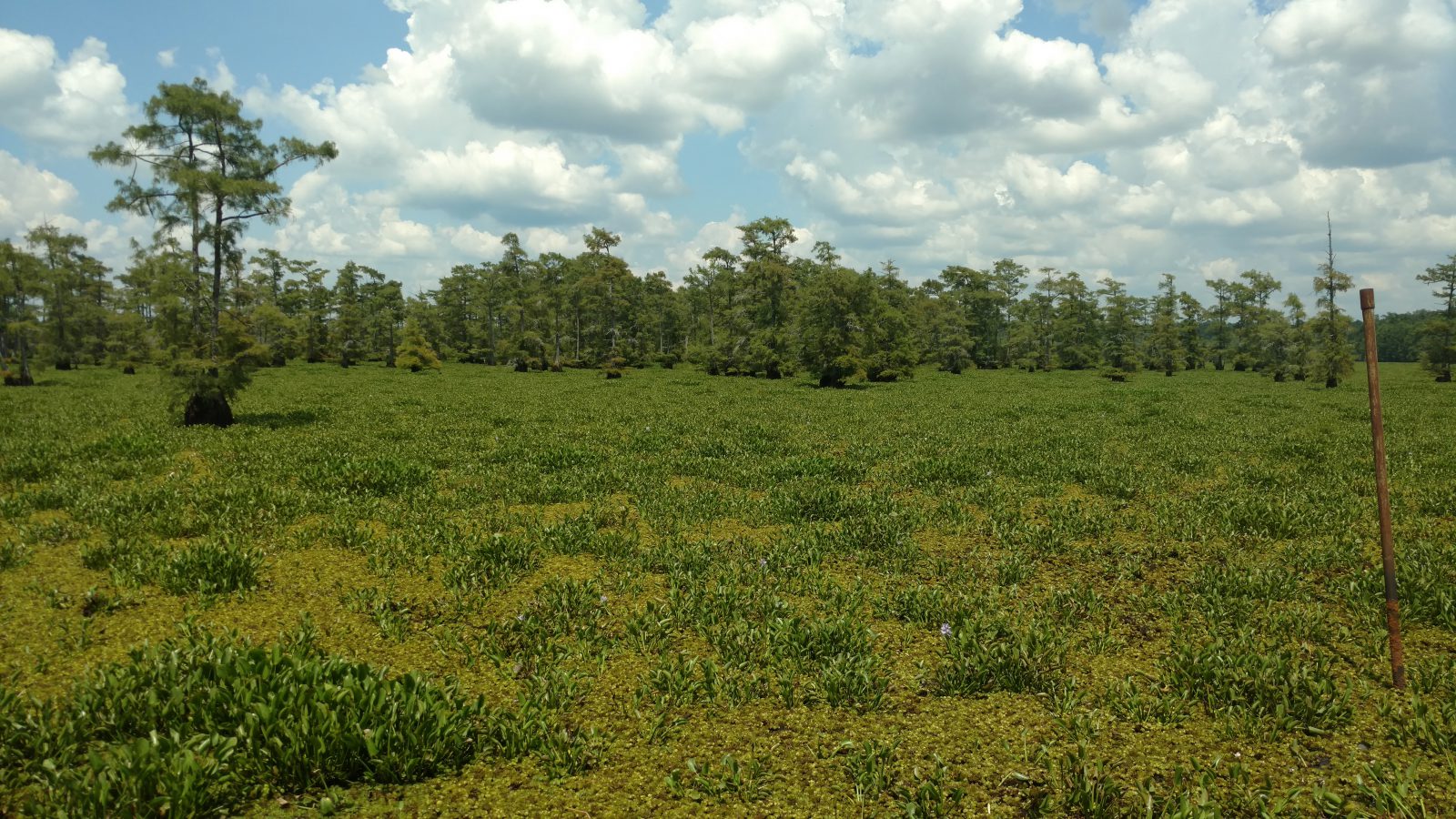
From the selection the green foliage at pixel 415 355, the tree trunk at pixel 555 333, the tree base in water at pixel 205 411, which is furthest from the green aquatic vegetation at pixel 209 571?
the tree trunk at pixel 555 333

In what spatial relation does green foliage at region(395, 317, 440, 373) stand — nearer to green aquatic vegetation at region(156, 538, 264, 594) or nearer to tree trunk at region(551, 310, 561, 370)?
tree trunk at region(551, 310, 561, 370)

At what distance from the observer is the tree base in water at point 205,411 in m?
18.1

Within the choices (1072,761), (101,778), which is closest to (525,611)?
(101,778)

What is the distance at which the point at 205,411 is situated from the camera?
59.8ft

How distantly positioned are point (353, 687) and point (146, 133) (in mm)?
21184

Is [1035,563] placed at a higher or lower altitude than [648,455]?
lower

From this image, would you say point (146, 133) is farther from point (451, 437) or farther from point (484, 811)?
point (484, 811)

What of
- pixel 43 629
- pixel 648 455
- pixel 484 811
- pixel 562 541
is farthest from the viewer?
pixel 648 455

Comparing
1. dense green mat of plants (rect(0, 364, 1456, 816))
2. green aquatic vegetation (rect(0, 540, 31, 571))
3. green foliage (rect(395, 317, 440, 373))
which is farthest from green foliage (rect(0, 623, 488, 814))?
green foliage (rect(395, 317, 440, 373))

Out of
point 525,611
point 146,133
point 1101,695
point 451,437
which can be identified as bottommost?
point 1101,695

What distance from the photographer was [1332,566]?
7586 mm

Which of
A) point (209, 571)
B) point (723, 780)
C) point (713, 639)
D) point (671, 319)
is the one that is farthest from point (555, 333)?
point (723, 780)

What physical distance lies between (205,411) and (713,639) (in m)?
18.9

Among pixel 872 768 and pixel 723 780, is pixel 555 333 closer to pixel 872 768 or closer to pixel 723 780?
pixel 723 780
